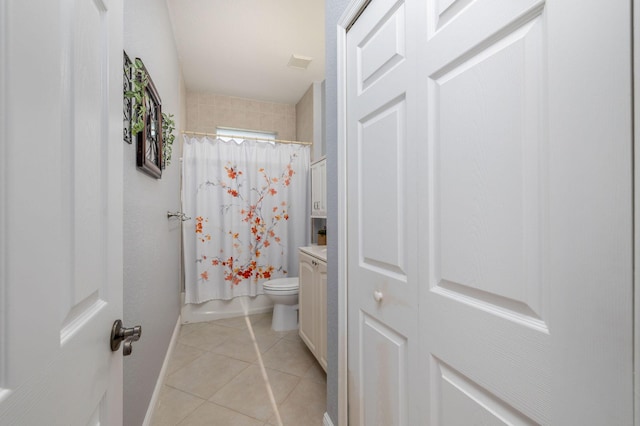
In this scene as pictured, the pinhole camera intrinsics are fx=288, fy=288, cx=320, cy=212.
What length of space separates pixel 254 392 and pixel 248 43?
110 inches

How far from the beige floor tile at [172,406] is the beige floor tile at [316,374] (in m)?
0.67

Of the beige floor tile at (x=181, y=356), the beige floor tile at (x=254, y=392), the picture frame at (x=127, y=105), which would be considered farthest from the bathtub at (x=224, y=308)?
the picture frame at (x=127, y=105)

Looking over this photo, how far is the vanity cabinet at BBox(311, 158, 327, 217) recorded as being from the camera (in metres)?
2.70

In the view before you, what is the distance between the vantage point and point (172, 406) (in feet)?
5.43

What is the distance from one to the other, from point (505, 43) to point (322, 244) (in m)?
2.43

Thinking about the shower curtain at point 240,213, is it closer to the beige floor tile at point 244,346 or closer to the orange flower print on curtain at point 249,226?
the orange flower print on curtain at point 249,226

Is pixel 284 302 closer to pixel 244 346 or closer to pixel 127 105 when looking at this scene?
pixel 244 346

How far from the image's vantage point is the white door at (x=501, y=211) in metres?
0.44

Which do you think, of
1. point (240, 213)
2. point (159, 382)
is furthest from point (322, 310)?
point (240, 213)

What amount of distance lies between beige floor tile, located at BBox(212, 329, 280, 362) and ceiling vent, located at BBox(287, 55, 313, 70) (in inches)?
104

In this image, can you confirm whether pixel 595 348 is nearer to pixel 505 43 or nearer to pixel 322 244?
pixel 505 43

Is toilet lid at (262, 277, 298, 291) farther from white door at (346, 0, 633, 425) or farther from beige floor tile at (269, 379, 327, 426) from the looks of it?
white door at (346, 0, 633, 425)

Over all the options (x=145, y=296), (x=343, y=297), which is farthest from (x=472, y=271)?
(x=145, y=296)

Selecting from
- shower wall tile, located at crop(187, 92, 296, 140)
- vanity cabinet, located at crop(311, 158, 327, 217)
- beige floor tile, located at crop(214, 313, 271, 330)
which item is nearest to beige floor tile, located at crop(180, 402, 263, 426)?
beige floor tile, located at crop(214, 313, 271, 330)
